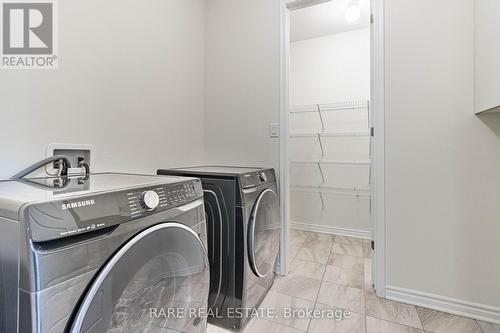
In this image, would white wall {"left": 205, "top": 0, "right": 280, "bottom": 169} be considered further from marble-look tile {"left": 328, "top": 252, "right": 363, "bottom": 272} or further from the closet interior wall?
marble-look tile {"left": 328, "top": 252, "right": 363, "bottom": 272}

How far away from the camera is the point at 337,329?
4.54 feet

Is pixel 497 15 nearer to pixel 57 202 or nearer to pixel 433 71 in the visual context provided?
pixel 433 71

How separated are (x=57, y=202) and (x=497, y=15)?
1.97 meters

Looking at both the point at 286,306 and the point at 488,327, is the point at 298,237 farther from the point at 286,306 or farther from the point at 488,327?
the point at 488,327

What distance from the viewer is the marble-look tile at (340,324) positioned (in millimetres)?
1376

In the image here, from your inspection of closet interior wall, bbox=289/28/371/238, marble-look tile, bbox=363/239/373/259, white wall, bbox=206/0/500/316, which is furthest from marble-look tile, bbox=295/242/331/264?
white wall, bbox=206/0/500/316

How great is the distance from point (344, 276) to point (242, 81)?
5.90ft

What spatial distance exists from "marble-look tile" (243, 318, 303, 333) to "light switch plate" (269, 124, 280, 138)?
1.26m

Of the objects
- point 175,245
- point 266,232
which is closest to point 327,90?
point 266,232

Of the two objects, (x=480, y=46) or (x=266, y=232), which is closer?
(x=480, y=46)

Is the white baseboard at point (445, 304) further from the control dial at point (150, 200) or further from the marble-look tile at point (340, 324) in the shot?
the control dial at point (150, 200)

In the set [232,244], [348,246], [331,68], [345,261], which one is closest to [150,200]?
[232,244]

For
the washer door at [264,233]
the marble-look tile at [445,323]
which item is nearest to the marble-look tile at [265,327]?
the washer door at [264,233]

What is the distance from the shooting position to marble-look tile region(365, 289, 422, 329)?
1451 mm
